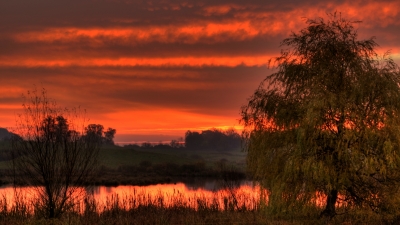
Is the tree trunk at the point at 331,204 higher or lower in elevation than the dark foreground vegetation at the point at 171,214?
higher

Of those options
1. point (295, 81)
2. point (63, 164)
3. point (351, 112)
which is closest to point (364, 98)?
point (351, 112)

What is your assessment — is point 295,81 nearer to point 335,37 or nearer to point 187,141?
point 335,37

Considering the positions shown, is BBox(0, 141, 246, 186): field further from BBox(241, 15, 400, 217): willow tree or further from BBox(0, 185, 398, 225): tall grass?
BBox(241, 15, 400, 217): willow tree

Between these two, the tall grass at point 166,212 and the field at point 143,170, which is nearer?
the tall grass at point 166,212

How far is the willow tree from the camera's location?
1565 cm

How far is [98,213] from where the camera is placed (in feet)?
66.8

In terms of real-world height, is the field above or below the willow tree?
below

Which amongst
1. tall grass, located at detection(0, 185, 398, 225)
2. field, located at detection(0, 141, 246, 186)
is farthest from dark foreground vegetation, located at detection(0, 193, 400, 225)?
field, located at detection(0, 141, 246, 186)

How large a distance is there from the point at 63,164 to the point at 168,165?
5614 cm

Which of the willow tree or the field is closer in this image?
the willow tree

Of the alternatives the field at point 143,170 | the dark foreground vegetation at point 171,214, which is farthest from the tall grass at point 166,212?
the field at point 143,170

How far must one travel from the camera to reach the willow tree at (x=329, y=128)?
51.3 feet

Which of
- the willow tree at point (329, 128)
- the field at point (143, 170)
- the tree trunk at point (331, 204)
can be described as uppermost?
the willow tree at point (329, 128)

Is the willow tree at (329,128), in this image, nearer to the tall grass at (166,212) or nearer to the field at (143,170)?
the tall grass at (166,212)
